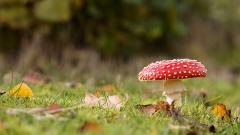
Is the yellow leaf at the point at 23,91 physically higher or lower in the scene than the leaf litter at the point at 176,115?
higher

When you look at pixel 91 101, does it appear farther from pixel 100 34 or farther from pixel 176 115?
pixel 100 34

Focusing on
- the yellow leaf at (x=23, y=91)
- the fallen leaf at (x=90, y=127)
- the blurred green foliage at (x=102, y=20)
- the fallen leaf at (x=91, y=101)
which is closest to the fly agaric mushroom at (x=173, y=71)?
the fallen leaf at (x=91, y=101)

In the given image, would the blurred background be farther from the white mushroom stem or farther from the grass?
the grass

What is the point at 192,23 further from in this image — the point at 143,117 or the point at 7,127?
the point at 7,127

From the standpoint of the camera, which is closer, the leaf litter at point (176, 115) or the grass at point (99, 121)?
the grass at point (99, 121)

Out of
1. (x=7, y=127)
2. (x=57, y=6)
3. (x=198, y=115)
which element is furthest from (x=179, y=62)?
(x=57, y=6)

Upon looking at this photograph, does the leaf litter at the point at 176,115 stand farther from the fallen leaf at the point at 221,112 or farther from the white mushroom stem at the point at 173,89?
the white mushroom stem at the point at 173,89

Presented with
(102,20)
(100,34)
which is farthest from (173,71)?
(102,20)
